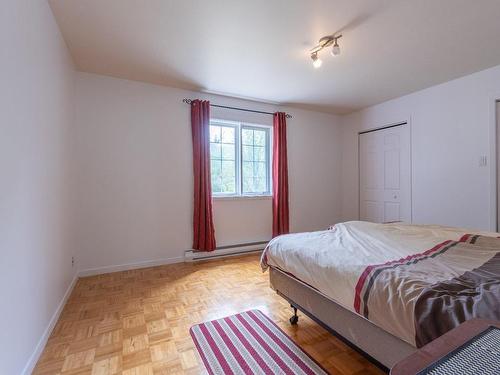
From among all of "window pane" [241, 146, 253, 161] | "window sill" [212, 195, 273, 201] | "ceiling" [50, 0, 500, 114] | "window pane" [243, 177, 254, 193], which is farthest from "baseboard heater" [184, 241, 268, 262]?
"ceiling" [50, 0, 500, 114]

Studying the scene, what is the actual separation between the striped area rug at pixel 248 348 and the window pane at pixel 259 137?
2.72m

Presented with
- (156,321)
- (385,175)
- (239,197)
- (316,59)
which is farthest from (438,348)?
(385,175)

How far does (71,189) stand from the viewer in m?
2.61

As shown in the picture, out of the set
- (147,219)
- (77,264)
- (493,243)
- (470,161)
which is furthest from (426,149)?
(77,264)

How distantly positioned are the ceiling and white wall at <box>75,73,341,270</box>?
290mm

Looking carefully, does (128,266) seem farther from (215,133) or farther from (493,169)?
(493,169)

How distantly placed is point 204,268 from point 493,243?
2.75 metres

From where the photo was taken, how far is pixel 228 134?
3.79 m

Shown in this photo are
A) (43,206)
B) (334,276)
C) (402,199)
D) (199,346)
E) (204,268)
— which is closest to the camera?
(334,276)

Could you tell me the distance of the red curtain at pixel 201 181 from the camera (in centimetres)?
337

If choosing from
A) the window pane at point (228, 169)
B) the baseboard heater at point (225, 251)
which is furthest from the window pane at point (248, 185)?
the baseboard heater at point (225, 251)

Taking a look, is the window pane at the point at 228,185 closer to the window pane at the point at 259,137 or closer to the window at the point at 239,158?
the window at the point at 239,158

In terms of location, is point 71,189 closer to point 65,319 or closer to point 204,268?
point 65,319

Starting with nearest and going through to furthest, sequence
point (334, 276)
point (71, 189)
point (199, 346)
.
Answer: point (334, 276) → point (199, 346) → point (71, 189)
